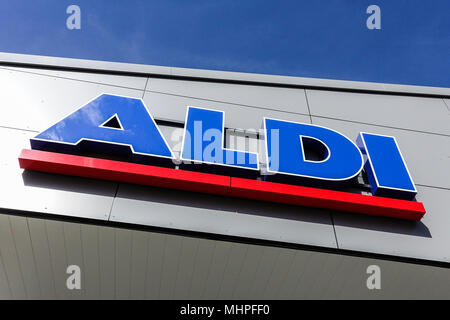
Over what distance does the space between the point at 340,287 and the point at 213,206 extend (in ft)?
8.37

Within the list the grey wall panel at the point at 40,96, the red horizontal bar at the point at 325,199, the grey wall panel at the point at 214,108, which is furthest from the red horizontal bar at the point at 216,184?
the grey wall panel at the point at 214,108

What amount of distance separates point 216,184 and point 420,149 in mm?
3751

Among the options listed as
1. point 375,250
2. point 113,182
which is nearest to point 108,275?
point 113,182

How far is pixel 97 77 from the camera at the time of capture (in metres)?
6.47

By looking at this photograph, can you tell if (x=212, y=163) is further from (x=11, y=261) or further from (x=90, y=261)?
(x=11, y=261)

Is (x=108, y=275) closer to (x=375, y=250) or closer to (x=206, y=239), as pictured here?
(x=206, y=239)

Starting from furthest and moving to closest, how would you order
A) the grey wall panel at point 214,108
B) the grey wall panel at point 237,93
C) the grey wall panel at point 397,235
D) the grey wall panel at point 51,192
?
the grey wall panel at point 237,93 → the grey wall panel at point 214,108 → the grey wall panel at point 397,235 → the grey wall panel at point 51,192

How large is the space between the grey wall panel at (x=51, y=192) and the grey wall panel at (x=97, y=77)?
1.86 meters

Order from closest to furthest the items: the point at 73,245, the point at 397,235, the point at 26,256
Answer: the point at 397,235
the point at 73,245
the point at 26,256

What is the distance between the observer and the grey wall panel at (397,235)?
482 centimetres

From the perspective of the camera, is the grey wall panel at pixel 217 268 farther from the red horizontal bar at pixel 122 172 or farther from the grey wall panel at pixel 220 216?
the red horizontal bar at pixel 122 172

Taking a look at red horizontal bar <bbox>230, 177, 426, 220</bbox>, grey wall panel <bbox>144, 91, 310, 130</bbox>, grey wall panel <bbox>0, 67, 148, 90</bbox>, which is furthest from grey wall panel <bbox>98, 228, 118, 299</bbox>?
grey wall panel <bbox>0, 67, 148, 90</bbox>

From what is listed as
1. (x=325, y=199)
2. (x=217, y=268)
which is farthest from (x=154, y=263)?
(x=325, y=199)

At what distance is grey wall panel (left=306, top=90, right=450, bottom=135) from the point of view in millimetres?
6805
